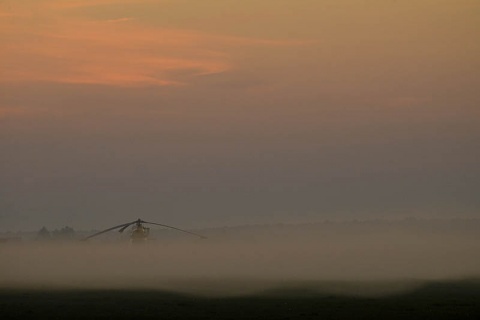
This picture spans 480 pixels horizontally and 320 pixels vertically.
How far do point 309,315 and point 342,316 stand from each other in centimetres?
205

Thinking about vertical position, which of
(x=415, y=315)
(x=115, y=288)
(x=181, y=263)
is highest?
(x=181, y=263)

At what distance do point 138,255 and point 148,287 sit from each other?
5758cm

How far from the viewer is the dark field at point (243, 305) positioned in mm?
87625

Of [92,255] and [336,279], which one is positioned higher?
[92,255]

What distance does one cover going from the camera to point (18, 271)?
142 meters

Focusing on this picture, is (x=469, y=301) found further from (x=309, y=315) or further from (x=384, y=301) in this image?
(x=309, y=315)

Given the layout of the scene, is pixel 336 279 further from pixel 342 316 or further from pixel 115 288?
pixel 342 316

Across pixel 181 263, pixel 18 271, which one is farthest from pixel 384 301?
pixel 181 263

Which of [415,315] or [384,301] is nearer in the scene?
[415,315]

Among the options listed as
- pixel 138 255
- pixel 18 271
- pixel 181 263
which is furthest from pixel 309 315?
pixel 138 255

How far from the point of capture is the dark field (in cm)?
8762

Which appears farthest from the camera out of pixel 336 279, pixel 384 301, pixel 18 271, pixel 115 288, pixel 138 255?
pixel 138 255

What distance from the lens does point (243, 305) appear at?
94.2 m

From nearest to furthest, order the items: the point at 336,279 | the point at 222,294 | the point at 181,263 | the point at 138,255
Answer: the point at 222,294
the point at 336,279
the point at 181,263
the point at 138,255
